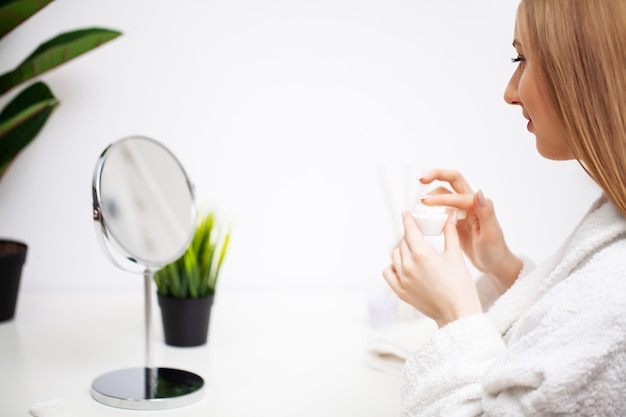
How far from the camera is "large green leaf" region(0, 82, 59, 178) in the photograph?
1.33 meters

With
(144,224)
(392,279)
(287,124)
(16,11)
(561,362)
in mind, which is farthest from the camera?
(287,124)

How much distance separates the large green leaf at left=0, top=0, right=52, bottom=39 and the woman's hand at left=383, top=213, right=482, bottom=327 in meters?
0.81

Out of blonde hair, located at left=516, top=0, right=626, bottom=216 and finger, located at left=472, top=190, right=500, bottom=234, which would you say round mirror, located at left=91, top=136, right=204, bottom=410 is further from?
blonde hair, located at left=516, top=0, right=626, bottom=216

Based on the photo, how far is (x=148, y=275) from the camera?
0.99 metres

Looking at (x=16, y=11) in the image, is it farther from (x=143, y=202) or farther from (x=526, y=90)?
(x=526, y=90)

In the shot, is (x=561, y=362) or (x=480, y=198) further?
(x=480, y=198)

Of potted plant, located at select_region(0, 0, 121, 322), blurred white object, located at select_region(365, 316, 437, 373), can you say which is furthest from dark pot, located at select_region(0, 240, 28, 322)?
blurred white object, located at select_region(365, 316, 437, 373)

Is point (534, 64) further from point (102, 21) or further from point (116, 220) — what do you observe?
point (102, 21)

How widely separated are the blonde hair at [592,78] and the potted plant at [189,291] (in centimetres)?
64

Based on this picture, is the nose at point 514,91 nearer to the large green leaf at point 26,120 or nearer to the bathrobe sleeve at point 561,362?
the bathrobe sleeve at point 561,362

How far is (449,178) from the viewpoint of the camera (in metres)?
1.04

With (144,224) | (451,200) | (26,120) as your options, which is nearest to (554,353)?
(451,200)

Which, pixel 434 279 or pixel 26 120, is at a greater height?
pixel 26 120

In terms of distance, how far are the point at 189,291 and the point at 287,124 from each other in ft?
1.53
